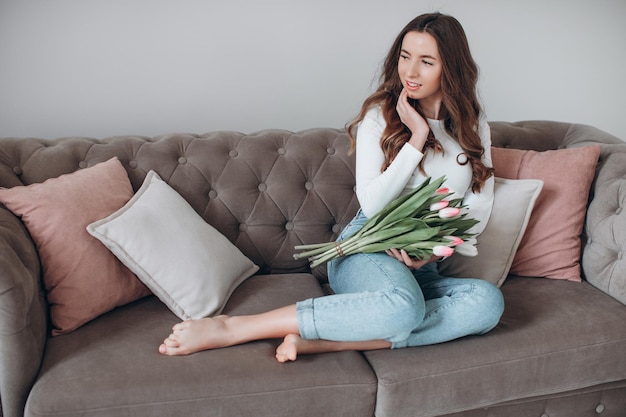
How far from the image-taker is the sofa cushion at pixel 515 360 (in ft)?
4.63

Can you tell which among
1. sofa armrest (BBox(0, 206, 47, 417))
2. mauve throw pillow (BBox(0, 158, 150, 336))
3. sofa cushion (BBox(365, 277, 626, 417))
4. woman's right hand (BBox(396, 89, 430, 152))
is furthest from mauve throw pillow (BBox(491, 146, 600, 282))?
sofa armrest (BBox(0, 206, 47, 417))

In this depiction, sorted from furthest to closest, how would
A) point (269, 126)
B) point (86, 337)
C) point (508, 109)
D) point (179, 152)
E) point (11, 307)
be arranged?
point (508, 109) < point (269, 126) < point (179, 152) < point (86, 337) < point (11, 307)

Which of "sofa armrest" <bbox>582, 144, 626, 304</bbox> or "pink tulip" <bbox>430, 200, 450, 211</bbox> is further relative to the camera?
"sofa armrest" <bbox>582, 144, 626, 304</bbox>

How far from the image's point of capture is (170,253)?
1545mm

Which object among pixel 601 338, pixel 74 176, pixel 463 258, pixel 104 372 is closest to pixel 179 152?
pixel 74 176

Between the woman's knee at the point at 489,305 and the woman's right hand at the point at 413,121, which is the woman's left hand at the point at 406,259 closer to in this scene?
the woman's knee at the point at 489,305

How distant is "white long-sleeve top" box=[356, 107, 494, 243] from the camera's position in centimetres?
164

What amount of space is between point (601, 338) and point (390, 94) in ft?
3.09

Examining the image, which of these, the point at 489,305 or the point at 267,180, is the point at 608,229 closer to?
the point at 489,305

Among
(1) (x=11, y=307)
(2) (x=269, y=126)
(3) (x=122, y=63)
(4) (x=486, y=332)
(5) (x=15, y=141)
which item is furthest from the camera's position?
(2) (x=269, y=126)

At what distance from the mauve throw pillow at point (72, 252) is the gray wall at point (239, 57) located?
0.59 m

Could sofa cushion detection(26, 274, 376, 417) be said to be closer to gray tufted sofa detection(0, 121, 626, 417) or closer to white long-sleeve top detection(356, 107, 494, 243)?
gray tufted sofa detection(0, 121, 626, 417)

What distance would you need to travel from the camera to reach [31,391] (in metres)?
1.24

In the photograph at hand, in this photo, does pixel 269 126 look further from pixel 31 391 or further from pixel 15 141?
pixel 31 391
